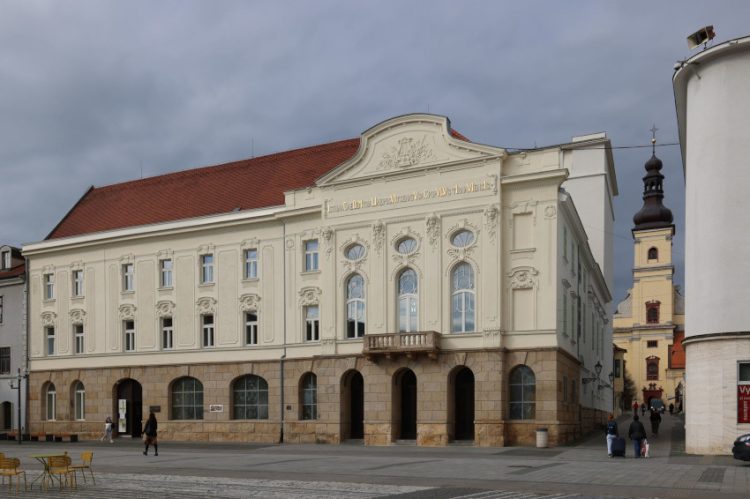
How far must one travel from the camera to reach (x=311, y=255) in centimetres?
4272

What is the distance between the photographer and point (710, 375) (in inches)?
1173

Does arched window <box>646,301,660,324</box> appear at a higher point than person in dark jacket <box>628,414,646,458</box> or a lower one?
higher

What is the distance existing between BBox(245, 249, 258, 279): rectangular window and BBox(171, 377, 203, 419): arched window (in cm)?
670

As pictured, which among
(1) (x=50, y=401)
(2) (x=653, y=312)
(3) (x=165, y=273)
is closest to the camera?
(3) (x=165, y=273)

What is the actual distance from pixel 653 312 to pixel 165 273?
267ft

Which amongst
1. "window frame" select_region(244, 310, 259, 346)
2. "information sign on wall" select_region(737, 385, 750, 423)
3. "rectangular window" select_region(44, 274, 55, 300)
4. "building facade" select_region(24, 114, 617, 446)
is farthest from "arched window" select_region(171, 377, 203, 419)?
"information sign on wall" select_region(737, 385, 750, 423)

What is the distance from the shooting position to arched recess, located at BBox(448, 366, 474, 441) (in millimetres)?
37719

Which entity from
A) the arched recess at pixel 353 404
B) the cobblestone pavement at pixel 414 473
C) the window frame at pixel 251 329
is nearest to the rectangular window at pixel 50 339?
the window frame at pixel 251 329

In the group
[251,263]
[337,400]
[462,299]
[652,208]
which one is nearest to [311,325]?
[337,400]

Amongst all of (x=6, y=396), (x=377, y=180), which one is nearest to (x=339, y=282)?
(x=377, y=180)

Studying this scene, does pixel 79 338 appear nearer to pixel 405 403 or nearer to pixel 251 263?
pixel 251 263

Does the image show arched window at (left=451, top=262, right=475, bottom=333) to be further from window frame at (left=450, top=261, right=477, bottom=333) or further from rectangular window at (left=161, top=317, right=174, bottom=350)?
rectangular window at (left=161, top=317, right=174, bottom=350)

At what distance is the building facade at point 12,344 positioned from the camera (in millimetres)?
52156

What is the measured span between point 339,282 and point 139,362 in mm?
14353
